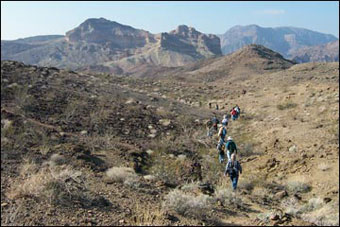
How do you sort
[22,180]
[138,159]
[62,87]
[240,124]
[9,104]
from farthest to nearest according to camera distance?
[62,87]
[9,104]
[240,124]
[138,159]
[22,180]

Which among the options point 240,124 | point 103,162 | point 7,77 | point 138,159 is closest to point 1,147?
point 103,162

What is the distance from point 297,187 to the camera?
19.5 meters

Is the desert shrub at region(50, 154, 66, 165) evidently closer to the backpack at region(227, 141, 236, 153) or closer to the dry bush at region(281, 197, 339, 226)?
the dry bush at region(281, 197, 339, 226)

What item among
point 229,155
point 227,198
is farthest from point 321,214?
point 229,155

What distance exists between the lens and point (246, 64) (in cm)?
13225

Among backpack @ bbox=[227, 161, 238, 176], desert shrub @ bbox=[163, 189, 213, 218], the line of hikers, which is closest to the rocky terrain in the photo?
desert shrub @ bbox=[163, 189, 213, 218]

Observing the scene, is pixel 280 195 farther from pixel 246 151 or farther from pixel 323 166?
pixel 246 151

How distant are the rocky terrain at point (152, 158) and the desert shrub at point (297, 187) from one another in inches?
3.0

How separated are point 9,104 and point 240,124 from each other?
18749 millimetres

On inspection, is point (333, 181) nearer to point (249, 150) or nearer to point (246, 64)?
point (249, 150)

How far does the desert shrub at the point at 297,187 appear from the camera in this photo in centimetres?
1930

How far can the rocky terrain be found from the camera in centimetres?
1276

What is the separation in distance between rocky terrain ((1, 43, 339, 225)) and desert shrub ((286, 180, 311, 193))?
8 centimetres

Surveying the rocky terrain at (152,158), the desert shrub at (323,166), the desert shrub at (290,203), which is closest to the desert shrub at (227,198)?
the rocky terrain at (152,158)
